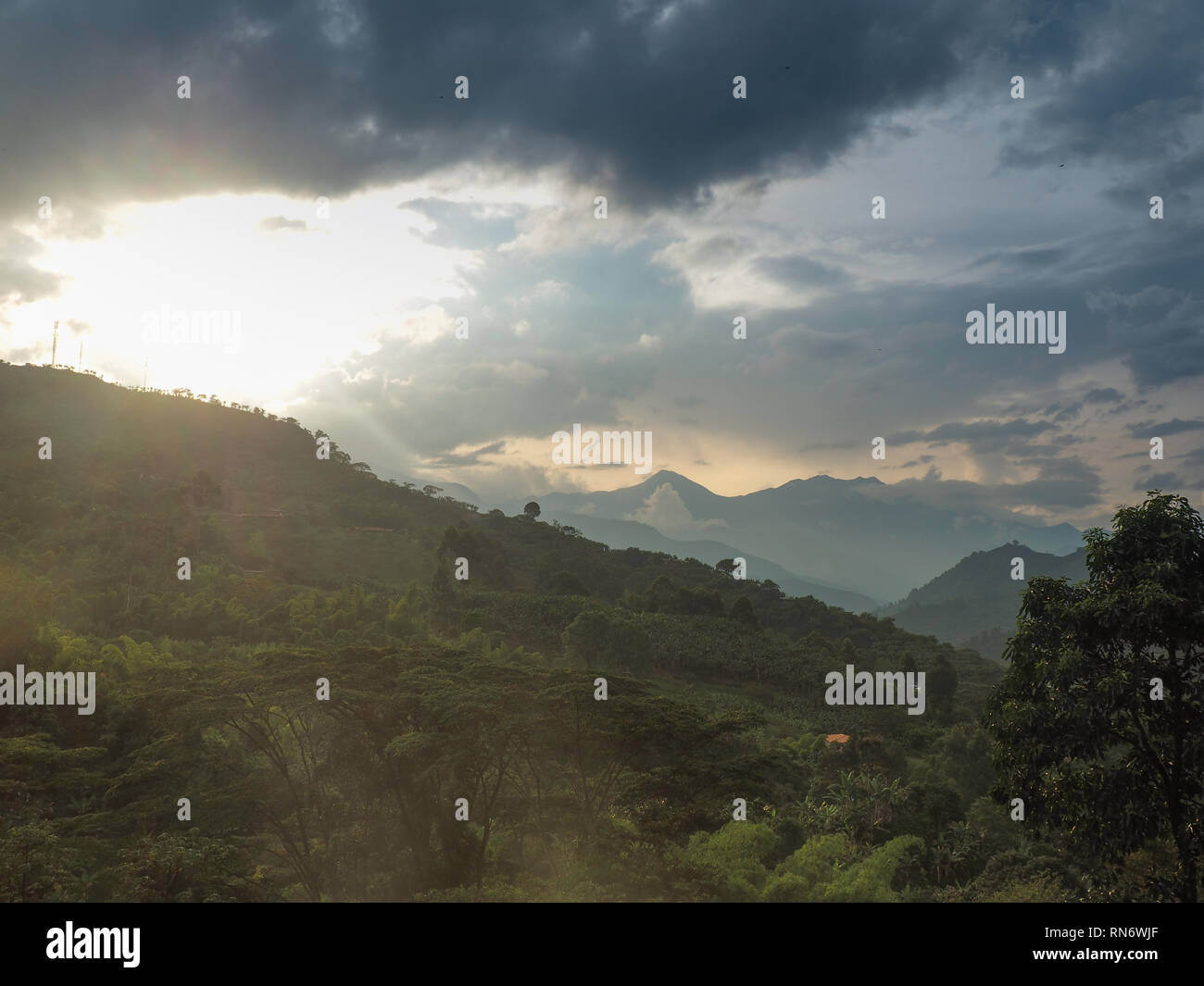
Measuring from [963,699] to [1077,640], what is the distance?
180 feet

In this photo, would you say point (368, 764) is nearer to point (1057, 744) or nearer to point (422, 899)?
point (422, 899)

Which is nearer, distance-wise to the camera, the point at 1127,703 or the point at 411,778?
the point at 1127,703

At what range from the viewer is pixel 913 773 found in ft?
119

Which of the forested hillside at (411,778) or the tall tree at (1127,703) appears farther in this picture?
the forested hillside at (411,778)

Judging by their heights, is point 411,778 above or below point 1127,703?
below

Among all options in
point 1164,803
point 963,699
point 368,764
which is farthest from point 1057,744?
point 963,699

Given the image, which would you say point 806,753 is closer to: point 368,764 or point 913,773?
point 913,773

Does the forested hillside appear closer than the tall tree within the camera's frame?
No

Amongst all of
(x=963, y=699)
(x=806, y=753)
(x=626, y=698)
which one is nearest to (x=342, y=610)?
(x=806, y=753)
